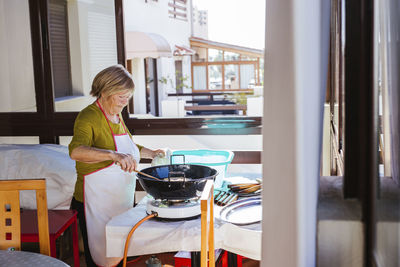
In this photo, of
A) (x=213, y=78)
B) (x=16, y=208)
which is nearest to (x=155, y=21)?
(x=213, y=78)

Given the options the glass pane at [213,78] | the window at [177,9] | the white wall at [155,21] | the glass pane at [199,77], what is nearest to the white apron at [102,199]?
the white wall at [155,21]

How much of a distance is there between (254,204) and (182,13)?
40.6 feet

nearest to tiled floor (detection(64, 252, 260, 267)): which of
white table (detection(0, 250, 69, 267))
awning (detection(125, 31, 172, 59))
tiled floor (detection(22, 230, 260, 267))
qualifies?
tiled floor (detection(22, 230, 260, 267))

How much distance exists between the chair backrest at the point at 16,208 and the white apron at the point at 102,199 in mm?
579

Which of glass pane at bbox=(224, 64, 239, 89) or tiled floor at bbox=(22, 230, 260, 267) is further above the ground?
glass pane at bbox=(224, 64, 239, 89)

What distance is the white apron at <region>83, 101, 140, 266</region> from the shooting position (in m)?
2.64

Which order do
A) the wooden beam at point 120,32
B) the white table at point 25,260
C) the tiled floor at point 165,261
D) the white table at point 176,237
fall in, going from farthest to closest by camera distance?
the wooden beam at point 120,32
the tiled floor at point 165,261
the white table at point 176,237
the white table at point 25,260

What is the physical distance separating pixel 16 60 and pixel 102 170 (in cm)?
190

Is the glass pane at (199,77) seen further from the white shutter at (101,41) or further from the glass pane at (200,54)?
the white shutter at (101,41)

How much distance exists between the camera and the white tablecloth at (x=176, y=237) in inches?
76.3

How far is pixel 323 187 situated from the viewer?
46.8 inches

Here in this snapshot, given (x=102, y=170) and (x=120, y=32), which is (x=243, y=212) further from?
(x=120, y=32)

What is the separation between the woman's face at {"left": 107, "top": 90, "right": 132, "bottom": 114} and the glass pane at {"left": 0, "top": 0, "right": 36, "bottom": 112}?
5.29ft

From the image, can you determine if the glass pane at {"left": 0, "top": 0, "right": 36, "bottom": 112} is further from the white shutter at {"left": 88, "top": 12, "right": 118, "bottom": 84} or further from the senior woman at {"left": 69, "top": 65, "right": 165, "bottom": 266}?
the senior woman at {"left": 69, "top": 65, "right": 165, "bottom": 266}
